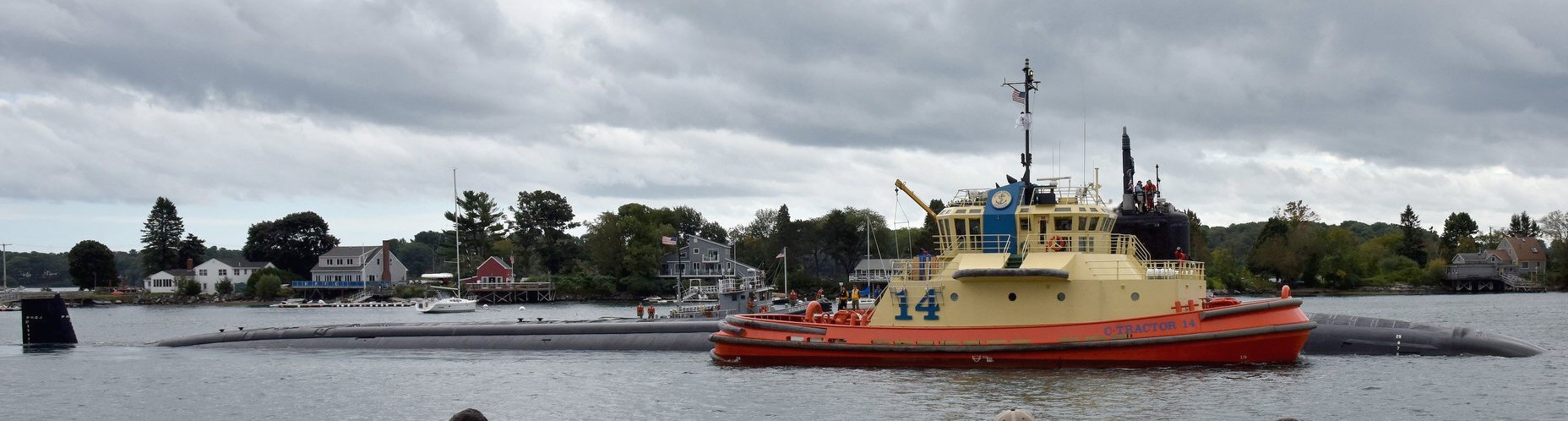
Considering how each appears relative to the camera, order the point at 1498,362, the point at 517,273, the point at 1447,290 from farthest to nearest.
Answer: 1. the point at 517,273
2. the point at 1447,290
3. the point at 1498,362

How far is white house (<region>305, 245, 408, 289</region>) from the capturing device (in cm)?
12694

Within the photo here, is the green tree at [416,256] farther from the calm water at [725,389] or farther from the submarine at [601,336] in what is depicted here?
the calm water at [725,389]

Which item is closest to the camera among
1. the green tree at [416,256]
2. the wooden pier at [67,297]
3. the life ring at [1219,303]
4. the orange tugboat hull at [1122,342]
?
the orange tugboat hull at [1122,342]

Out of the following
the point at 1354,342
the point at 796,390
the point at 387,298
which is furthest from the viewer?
the point at 387,298

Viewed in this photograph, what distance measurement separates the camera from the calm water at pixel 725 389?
880 inches

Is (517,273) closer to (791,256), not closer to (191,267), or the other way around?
(791,256)

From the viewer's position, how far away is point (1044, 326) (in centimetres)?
2694

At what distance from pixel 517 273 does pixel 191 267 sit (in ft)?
127

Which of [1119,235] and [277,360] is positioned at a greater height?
[1119,235]

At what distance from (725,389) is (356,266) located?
109475 millimetres

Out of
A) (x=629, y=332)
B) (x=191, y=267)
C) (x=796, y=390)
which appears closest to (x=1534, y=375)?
(x=796, y=390)

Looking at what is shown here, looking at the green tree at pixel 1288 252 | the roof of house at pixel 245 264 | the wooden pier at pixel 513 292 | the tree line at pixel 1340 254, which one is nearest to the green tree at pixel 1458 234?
the tree line at pixel 1340 254

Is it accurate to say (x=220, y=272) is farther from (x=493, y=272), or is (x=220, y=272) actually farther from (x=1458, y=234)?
(x=1458, y=234)

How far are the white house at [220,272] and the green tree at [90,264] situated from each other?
469 inches
